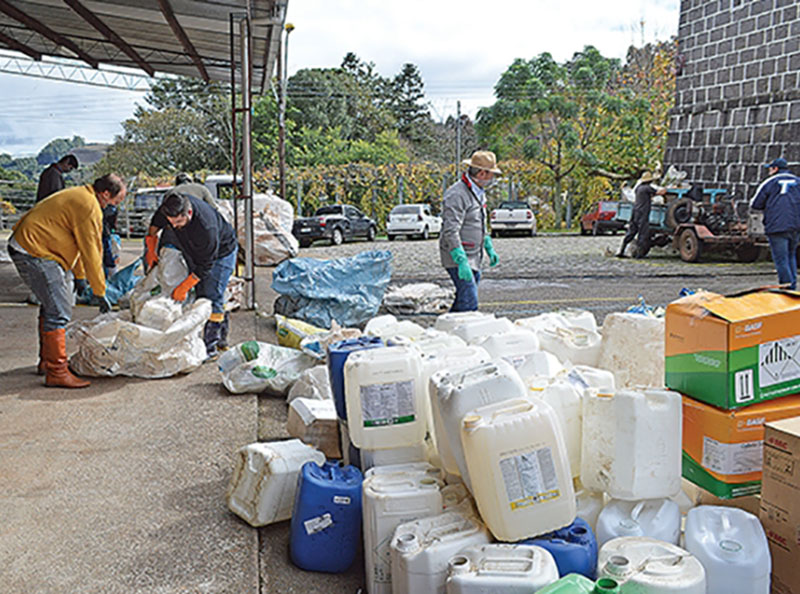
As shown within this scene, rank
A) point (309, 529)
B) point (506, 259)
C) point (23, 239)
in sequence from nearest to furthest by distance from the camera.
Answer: point (309, 529) → point (23, 239) → point (506, 259)

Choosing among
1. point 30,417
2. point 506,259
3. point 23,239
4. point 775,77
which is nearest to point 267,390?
point 30,417

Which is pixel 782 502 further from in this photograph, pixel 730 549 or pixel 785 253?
pixel 785 253

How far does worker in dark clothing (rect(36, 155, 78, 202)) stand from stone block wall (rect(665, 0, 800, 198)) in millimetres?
14539

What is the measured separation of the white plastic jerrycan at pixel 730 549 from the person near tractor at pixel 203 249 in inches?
178

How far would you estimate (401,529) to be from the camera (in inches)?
119

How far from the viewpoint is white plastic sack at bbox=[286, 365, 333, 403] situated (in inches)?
200

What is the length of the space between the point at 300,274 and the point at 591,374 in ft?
16.7

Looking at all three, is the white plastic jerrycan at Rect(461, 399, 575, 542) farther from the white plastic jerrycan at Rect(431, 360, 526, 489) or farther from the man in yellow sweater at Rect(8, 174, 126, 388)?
the man in yellow sweater at Rect(8, 174, 126, 388)

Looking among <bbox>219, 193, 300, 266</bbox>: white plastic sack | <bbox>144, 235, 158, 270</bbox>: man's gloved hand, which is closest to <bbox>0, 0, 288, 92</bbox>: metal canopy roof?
<bbox>219, 193, 300, 266</bbox>: white plastic sack

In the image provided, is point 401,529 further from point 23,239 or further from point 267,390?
point 23,239

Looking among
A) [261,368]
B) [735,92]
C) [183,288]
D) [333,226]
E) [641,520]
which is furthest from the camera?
[333,226]

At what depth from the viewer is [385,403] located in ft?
11.8

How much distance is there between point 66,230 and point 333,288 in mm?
3238

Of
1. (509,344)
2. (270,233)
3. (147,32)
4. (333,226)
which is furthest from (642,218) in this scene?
(509,344)
